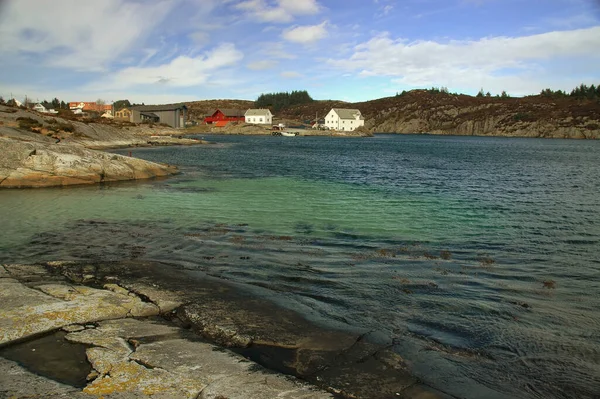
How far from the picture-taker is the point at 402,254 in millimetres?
12805

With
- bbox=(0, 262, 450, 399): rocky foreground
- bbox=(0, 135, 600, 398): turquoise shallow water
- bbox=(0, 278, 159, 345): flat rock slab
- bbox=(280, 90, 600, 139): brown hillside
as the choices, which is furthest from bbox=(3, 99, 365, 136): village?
bbox=(0, 262, 450, 399): rocky foreground

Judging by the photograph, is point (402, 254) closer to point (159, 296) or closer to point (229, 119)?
point (159, 296)

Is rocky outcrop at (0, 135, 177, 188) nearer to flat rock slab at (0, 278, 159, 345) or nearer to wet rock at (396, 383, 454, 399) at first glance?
flat rock slab at (0, 278, 159, 345)

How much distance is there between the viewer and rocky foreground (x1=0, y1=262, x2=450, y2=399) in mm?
4867

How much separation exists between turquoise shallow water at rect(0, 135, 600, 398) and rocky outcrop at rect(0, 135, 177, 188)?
219 centimetres

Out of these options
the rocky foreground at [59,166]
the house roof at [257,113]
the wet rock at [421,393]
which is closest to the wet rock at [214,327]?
the wet rock at [421,393]

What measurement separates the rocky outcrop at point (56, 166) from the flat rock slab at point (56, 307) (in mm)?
19089

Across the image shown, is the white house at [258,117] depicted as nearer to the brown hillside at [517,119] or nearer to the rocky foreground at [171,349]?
the brown hillside at [517,119]

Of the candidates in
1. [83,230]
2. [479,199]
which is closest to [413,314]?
[83,230]

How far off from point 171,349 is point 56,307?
101 inches

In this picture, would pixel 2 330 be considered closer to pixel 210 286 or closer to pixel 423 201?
pixel 210 286

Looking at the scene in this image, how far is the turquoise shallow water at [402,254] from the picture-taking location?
6.82m

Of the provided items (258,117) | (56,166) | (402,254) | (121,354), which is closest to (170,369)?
(121,354)

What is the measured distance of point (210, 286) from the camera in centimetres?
911
